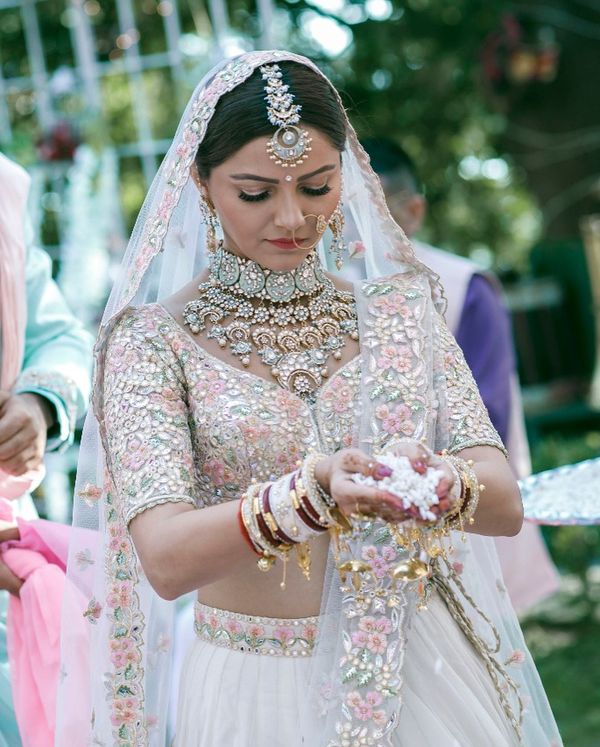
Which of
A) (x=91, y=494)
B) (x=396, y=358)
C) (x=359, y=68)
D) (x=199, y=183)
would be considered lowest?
(x=91, y=494)

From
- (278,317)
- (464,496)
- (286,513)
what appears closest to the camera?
(286,513)

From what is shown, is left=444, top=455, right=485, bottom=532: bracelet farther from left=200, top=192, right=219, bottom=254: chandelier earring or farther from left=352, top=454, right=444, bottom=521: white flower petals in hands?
left=200, top=192, right=219, bottom=254: chandelier earring

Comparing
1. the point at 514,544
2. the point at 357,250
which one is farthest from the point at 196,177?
the point at 514,544

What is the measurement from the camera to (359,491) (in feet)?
6.21

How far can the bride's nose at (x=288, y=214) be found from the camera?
7.59 feet

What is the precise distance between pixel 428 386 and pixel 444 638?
463 mm

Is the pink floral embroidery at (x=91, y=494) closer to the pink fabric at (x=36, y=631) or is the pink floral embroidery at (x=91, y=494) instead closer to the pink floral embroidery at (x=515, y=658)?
the pink fabric at (x=36, y=631)

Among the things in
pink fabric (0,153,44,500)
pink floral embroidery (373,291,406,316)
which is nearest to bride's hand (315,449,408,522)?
pink floral embroidery (373,291,406,316)

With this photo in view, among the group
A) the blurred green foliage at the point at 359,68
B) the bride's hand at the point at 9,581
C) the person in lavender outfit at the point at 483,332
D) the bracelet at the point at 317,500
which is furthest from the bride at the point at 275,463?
the blurred green foliage at the point at 359,68

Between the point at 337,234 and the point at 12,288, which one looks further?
the point at 12,288

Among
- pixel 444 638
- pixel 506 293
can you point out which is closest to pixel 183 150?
pixel 444 638

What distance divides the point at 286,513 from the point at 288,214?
585 mm

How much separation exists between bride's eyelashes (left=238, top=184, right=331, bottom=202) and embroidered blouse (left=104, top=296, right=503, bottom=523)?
10.6 inches

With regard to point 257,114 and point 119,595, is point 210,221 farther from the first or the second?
point 119,595
